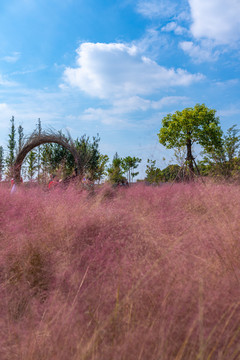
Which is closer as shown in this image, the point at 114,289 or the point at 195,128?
the point at 114,289

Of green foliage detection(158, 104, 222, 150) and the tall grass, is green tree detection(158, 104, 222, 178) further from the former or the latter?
the tall grass

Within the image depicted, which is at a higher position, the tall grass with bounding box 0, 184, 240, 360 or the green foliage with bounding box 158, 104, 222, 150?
the green foliage with bounding box 158, 104, 222, 150

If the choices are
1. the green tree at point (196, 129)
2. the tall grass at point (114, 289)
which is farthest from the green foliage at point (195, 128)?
the tall grass at point (114, 289)

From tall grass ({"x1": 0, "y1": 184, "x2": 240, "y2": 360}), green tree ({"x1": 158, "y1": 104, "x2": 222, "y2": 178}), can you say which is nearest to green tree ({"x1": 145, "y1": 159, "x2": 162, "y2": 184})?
green tree ({"x1": 158, "y1": 104, "x2": 222, "y2": 178})

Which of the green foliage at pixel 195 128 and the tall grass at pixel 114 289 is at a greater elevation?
the green foliage at pixel 195 128

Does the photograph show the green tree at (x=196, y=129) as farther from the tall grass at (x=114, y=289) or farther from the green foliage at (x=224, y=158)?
the tall grass at (x=114, y=289)

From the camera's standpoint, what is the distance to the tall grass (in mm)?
1152

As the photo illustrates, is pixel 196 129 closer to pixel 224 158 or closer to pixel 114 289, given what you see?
pixel 224 158

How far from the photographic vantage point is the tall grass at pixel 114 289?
1.15 m

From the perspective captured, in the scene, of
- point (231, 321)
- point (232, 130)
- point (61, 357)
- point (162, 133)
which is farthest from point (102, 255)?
point (232, 130)

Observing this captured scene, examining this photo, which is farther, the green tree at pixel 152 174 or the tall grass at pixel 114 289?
the green tree at pixel 152 174

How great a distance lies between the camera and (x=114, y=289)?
1.57 m

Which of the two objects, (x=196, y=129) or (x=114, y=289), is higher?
(x=196, y=129)

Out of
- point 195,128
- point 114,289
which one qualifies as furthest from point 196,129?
point 114,289
